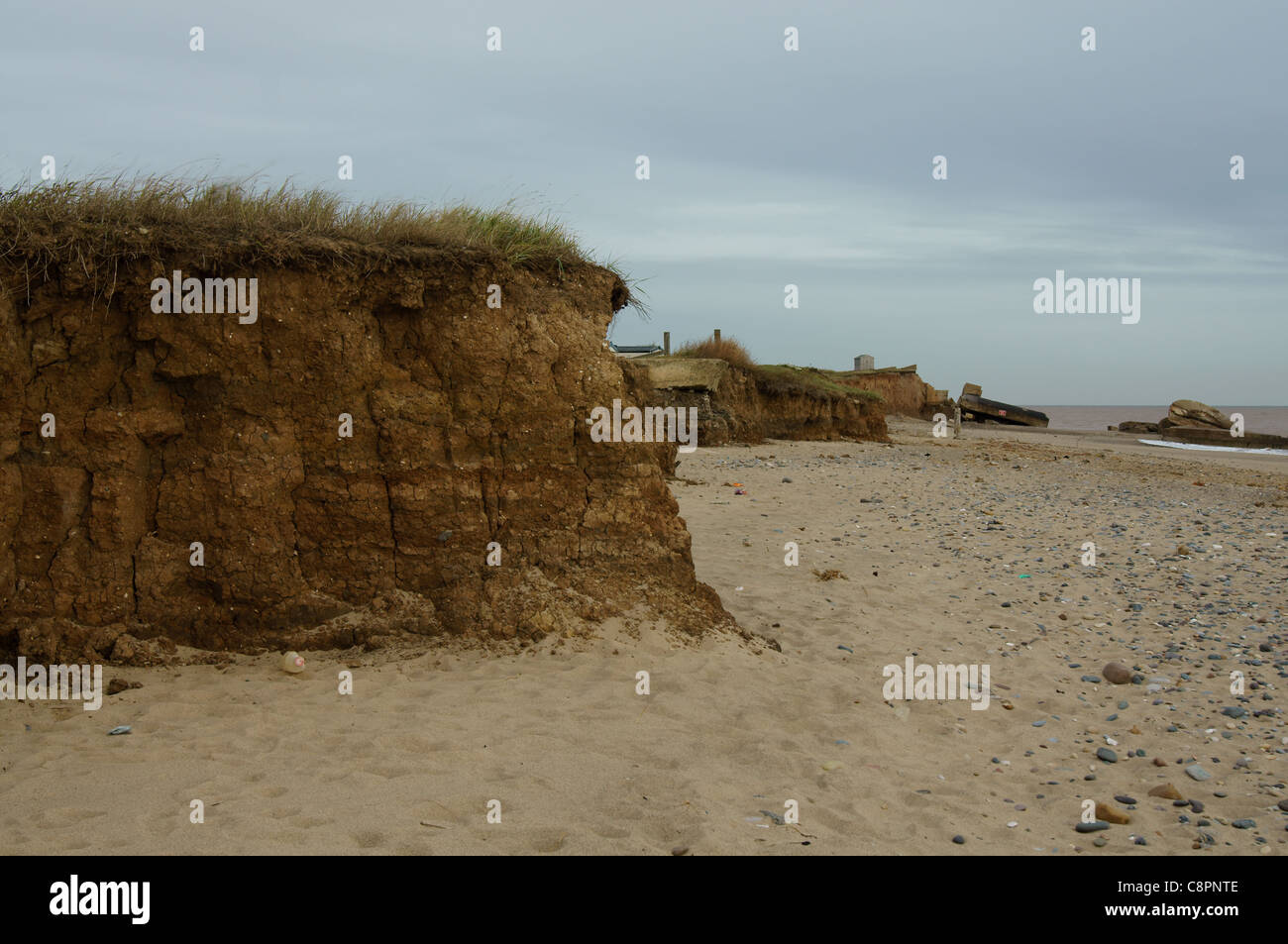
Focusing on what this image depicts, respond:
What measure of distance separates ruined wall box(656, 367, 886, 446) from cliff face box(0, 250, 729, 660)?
13.1 meters

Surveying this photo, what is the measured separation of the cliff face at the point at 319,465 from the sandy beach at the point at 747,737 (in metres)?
0.41

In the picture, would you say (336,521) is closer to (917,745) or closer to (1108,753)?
(917,745)

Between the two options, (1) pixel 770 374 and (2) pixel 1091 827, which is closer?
(2) pixel 1091 827

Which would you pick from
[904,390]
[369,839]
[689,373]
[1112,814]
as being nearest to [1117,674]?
[1112,814]

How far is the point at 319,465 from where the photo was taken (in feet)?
20.2

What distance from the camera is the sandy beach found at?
161 inches

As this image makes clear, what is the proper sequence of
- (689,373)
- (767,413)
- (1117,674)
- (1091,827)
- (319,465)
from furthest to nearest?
(767,413), (689,373), (1117,674), (319,465), (1091,827)

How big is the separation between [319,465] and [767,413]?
17660 millimetres

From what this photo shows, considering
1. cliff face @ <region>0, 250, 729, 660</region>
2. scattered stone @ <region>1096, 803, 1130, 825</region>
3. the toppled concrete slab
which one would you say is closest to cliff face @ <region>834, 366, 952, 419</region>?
the toppled concrete slab

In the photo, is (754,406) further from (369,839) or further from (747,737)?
(369,839)

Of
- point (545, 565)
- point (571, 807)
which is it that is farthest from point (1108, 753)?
point (545, 565)

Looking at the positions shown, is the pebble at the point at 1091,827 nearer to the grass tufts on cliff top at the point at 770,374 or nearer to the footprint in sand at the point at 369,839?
the footprint in sand at the point at 369,839

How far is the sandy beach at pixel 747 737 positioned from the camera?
4090 mm
